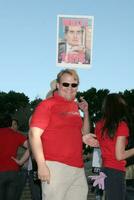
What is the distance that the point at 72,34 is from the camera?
670cm

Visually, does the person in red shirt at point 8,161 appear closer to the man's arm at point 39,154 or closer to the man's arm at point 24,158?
the man's arm at point 24,158

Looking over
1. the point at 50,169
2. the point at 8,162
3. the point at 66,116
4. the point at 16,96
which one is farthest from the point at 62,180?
the point at 16,96

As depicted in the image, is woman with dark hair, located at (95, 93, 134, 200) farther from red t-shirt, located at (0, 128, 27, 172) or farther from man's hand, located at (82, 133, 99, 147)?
red t-shirt, located at (0, 128, 27, 172)

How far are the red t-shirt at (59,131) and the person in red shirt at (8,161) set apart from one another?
271 centimetres

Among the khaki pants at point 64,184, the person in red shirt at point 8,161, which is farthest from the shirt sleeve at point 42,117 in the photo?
the person in red shirt at point 8,161

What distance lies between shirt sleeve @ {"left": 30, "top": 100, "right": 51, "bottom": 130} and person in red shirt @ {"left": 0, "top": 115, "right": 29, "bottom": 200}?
2798 millimetres

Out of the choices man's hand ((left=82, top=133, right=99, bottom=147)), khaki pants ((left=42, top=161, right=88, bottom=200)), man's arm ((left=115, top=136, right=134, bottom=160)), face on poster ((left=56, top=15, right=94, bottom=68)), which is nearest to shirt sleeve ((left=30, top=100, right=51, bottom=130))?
khaki pants ((left=42, top=161, right=88, bottom=200))

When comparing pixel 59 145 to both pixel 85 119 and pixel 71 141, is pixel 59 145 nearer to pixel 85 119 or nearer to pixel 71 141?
pixel 71 141

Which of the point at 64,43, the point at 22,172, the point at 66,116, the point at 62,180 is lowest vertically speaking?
the point at 22,172

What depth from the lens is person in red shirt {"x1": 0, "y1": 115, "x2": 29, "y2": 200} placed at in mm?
7555

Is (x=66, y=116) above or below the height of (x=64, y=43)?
below

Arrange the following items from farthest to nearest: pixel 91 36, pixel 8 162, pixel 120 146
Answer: pixel 8 162
pixel 91 36
pixel 120 146

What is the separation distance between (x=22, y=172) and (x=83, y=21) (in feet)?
7.99

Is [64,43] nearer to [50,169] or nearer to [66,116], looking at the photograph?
[66,116]
